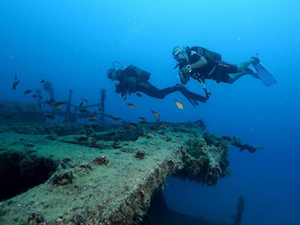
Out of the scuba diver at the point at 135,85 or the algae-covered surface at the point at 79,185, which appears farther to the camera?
the scuba diver at the point at 135,85

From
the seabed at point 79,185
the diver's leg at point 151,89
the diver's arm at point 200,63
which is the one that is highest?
the diver's arm at point 200,63

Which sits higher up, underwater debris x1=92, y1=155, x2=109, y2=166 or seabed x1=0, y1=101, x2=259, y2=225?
underwater debris x1=92, y1=155, x2=109, y2=166

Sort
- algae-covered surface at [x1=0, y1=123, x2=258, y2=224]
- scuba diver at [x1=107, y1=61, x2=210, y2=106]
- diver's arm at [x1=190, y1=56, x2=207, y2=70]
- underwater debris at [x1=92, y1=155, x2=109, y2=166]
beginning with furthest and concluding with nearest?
scuba diver at [x1=107, y1=61, x2=210, y2=106] < diver's arm at [x1=190, y1=56, x2=207, y2=70] < underwater debris at [x1=92, y1=155, x2=109, y2=166] < algae-covered surface at [x1=0, y1=123, x2=258, y2=224]

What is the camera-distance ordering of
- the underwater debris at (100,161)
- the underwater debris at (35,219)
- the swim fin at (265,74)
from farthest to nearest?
the swim fin at (265,74) < the underwater debris at (100,161) < the underwater debris at (35,219)

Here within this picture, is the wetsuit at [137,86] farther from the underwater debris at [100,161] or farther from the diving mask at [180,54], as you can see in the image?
the underwater debris at [100,161]

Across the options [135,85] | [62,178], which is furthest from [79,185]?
[135,85]

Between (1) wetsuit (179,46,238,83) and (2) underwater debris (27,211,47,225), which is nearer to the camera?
(2) underwater debris (27,211,47,225)

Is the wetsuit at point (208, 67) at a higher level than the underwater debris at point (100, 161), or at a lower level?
higher

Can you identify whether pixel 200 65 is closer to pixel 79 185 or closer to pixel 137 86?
pixel 137 86

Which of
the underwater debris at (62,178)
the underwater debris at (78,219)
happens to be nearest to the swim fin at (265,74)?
the underwater debris at (62,178)

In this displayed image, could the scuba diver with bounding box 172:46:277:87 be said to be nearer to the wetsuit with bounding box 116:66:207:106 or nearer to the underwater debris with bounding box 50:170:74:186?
the wetsuit with bounding box 116:66:207:106

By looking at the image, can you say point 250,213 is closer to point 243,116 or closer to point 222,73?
point 222,73

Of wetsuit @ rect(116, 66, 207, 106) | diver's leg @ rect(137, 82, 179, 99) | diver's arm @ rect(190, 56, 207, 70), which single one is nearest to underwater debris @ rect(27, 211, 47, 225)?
diver's arm @ rect(190, 56, 207, 70)

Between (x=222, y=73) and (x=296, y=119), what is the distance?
14732cm
